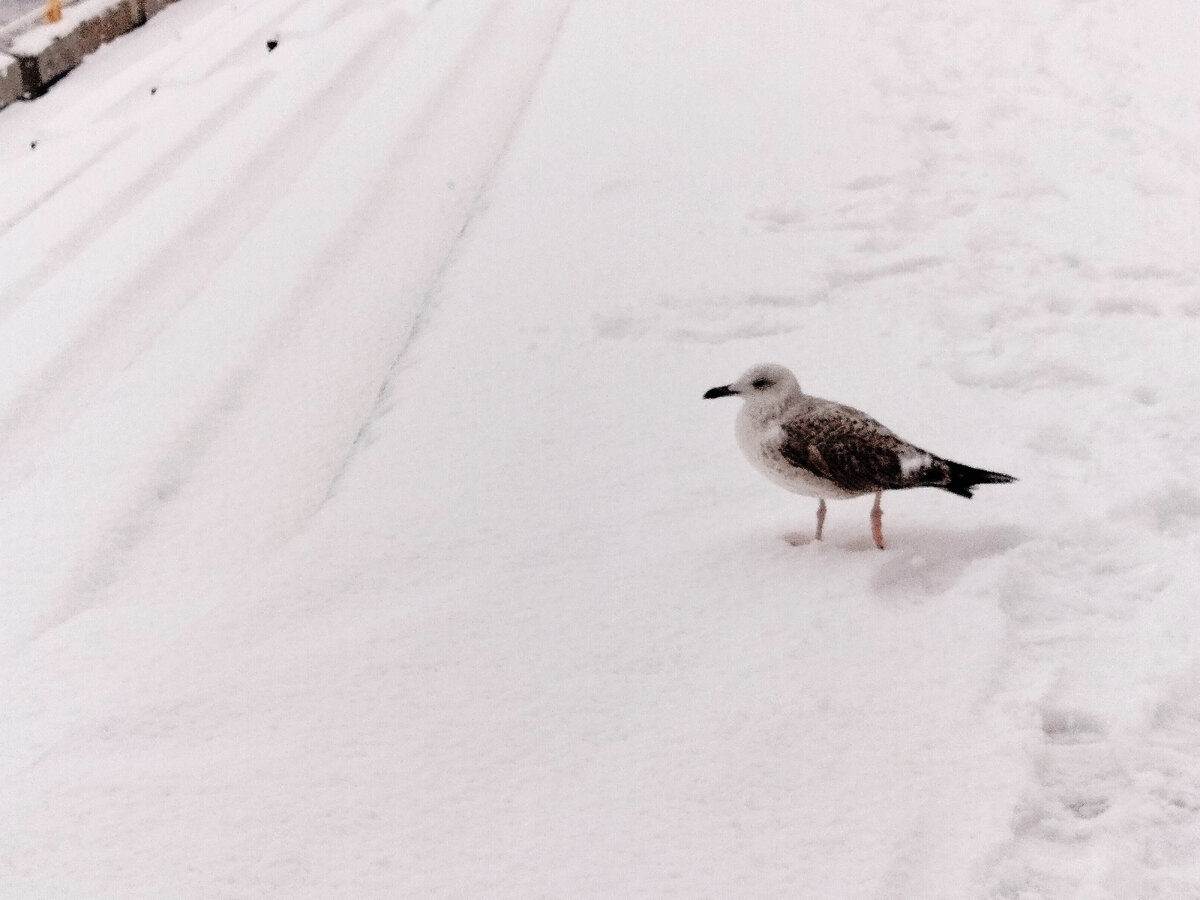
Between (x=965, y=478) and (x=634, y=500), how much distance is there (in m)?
1.03

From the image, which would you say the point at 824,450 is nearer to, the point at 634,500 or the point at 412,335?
the point at 634,500

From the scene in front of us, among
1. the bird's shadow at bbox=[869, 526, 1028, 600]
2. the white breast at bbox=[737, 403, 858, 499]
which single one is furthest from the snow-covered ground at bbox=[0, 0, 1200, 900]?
the white breast at bbox=[737, 403, 858, 499]

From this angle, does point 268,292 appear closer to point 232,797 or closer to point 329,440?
point 329,440

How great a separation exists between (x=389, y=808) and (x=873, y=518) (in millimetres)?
1323

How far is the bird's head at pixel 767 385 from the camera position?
8.90ft

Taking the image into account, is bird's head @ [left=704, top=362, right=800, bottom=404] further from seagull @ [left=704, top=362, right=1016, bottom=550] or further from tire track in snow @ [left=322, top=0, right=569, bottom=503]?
tire track in snow @ [left=322, top=0, right=569, bottom=503]

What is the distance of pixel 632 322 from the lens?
4461mm

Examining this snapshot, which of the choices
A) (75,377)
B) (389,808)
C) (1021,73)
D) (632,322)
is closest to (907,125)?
(1021,73)

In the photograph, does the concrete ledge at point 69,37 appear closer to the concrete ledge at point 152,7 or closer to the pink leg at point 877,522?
the concrete ledge at point 152,7

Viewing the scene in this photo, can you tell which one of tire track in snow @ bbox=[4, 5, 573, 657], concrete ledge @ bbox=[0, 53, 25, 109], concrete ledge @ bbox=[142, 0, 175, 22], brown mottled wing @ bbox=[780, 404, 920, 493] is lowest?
tire track in snow @ bbox=[4, 5, 573, 657]

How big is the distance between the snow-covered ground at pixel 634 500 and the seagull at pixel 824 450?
0.26 metres

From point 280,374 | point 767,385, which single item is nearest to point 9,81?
point 280,374

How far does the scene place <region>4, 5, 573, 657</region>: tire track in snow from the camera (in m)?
4.04

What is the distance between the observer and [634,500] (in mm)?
3307
